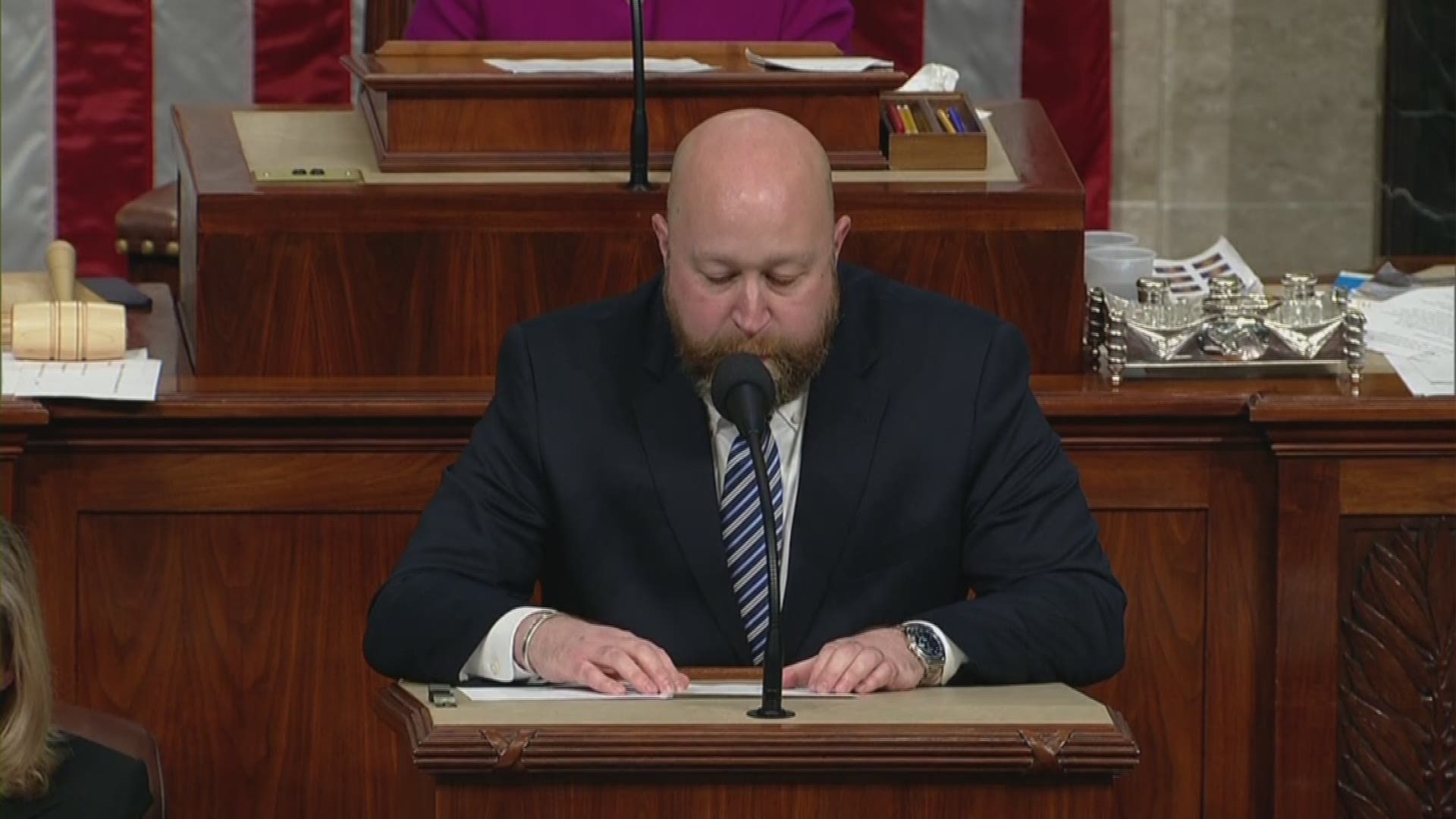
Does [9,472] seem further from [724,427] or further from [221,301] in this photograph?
[724,427]

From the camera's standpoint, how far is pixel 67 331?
4.34 m

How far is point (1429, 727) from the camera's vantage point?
4.27m

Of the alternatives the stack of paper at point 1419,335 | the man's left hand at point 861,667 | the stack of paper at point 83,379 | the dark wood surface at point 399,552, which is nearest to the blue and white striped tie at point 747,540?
the man's left hand at point 861,667

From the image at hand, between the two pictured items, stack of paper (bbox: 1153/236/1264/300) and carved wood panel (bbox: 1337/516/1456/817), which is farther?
stack of paper (bbox: 1153/236/1264/300)

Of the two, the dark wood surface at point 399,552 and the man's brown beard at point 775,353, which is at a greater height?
the man's brown beard at point 775,353

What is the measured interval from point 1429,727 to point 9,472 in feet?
7.30

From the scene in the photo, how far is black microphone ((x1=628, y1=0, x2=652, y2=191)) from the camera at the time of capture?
4434mm

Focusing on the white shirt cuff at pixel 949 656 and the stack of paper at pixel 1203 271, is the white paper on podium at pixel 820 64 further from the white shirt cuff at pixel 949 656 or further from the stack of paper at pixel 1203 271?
the white shirt cuff at pixel 949 656

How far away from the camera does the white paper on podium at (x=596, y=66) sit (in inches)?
185

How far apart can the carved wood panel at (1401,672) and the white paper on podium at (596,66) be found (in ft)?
4.54

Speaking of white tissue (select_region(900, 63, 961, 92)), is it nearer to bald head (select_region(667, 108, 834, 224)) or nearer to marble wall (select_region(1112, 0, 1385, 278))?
bald head (select_region(667, 108, 834, 224))

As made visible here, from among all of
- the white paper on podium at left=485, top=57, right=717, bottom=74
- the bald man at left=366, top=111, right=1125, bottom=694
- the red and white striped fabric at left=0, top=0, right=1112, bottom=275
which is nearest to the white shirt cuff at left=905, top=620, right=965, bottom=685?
the bald man at left=366, top=111, right=1125, bottom=694

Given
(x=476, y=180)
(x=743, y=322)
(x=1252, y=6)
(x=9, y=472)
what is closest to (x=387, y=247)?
(x=476, y=180)

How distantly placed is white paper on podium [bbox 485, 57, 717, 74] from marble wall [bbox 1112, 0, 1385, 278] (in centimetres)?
286
